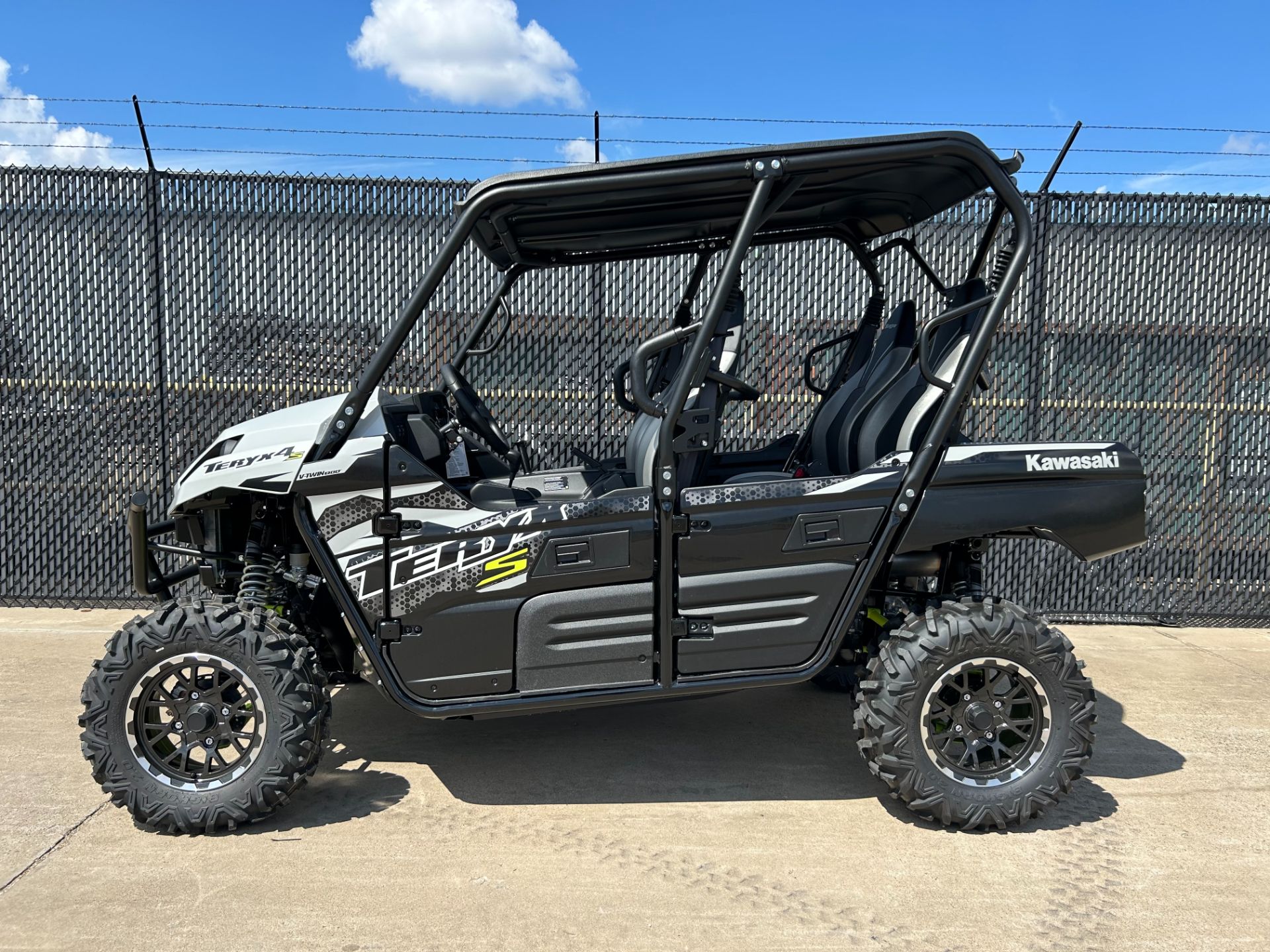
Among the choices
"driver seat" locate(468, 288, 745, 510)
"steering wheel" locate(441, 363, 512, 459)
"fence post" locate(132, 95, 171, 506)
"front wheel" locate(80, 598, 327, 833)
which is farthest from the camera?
"fence post" locate(132, 95, 171, 506)

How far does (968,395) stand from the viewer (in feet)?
11.1

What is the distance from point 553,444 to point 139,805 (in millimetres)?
3504

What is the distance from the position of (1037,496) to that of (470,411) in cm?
228

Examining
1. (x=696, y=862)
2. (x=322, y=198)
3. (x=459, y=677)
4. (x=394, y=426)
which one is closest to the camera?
(x=696, y=862)

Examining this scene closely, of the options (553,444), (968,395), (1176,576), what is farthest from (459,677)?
(1176,576)

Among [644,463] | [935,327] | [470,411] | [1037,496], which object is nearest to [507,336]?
[470,411]

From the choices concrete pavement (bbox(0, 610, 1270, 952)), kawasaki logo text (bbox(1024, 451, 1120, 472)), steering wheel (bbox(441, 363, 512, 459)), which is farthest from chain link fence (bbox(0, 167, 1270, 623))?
kawasaki logo text (bbox(1024, 451, 1120, 472))

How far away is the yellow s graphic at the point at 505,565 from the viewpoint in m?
3.30

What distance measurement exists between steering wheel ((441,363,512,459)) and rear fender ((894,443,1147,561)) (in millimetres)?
1658

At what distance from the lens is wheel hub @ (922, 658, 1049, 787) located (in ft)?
11.0

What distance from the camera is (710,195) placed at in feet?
11.3

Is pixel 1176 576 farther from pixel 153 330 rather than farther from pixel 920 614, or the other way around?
pixel 153 330

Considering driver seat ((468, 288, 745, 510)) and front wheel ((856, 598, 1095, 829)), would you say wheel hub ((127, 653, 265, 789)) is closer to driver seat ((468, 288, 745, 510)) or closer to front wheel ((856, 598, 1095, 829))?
driver seat ((468, 288, 745, 510))

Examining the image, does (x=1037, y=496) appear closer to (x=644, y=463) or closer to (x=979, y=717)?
(x=979, y=717)
